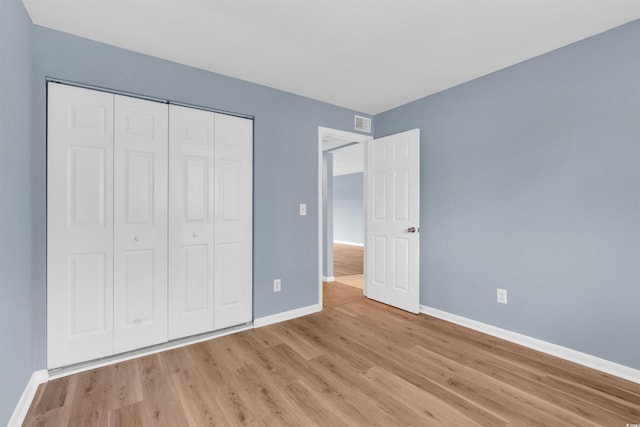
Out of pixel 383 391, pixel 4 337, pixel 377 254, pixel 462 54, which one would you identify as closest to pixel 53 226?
pixel 4 337

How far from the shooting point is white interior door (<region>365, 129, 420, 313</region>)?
3279 mm

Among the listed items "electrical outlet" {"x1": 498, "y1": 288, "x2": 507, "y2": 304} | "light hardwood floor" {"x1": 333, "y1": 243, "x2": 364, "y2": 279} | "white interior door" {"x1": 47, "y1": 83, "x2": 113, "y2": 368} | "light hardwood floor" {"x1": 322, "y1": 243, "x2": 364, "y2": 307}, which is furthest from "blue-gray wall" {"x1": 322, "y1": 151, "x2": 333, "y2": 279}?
"white interior door" {"x1": 47, "y1": 83, "x2": 113, "y2": 368}

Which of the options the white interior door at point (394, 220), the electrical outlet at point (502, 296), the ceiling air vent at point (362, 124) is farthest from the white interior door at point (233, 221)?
the electrical outlet at point (502, 296)

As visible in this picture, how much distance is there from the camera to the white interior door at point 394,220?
Result: 328 centimetres

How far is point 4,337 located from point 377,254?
3.25 m

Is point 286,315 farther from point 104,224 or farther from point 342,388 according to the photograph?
point 104,224

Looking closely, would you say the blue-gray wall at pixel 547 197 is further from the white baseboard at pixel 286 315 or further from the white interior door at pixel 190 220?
the white interior door at pixel 190 220

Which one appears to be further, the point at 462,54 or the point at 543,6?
the point at 462,54

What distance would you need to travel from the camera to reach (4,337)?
146cm

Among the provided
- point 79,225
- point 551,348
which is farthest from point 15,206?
point 551,348

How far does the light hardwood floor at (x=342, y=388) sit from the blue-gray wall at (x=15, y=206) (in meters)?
0.34

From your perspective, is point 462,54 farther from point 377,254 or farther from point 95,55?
point 95,55

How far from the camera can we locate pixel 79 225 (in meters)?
2.12

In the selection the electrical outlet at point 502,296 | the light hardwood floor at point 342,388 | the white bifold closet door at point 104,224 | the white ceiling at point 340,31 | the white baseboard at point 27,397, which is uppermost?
the white ceiling at point 340,31
